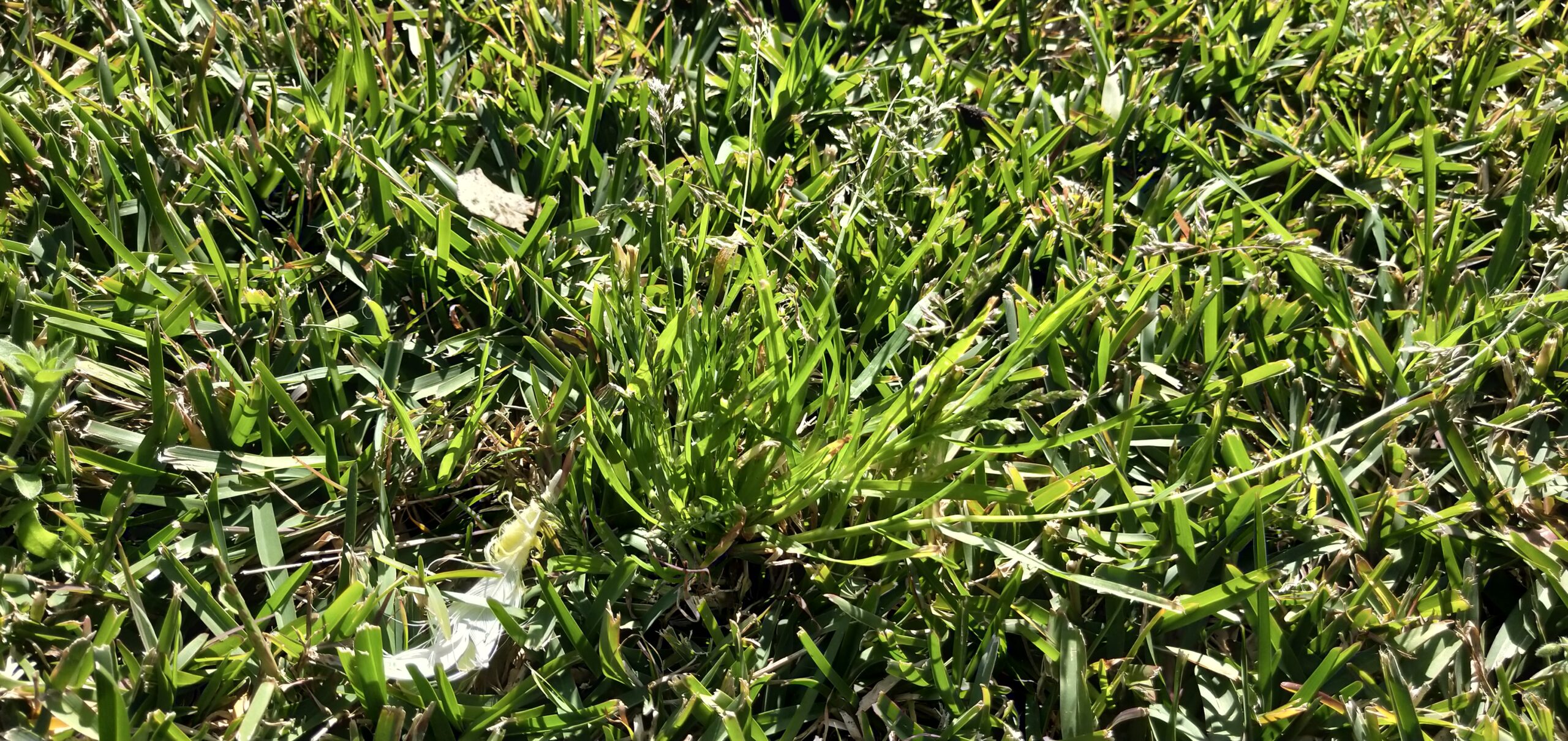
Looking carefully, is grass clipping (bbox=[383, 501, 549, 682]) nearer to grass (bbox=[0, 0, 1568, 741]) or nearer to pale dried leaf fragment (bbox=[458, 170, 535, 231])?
grass (bbox=[0, 0, 1568, 741])

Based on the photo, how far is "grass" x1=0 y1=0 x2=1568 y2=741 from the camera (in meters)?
1.29

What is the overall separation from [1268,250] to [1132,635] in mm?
648

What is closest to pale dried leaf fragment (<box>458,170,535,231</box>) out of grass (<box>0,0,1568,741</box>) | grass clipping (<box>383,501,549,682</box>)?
grass (<box>0,0,1568,741</box>)

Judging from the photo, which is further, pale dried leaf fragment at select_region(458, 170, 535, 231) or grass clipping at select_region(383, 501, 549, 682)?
pale dried leaf fragment at select_region(458, 170, 535, 231)

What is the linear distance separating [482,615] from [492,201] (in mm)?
724

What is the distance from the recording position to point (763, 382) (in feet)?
4.45

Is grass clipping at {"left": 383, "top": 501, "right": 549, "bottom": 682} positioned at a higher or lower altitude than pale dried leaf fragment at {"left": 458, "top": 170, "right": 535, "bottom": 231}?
lower

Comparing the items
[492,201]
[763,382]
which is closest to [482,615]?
[763,382]

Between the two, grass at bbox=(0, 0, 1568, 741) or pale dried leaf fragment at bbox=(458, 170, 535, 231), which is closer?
grass at bbox=(0, 0, 1568, 741)

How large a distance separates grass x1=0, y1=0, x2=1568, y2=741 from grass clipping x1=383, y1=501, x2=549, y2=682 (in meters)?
0.03

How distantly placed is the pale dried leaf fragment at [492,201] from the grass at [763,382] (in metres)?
0.02

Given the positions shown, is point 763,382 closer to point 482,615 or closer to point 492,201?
point 482,615

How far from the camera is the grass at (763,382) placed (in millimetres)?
1293

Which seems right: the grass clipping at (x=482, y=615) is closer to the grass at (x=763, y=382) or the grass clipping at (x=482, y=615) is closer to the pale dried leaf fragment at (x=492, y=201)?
the grass at (x=763, y=382)
